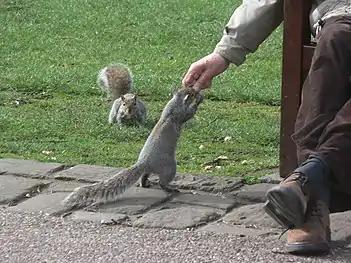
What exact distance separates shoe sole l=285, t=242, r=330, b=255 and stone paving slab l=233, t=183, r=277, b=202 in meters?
0.69

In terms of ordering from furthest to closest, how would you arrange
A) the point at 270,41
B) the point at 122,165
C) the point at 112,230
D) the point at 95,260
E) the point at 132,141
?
1. the point at 270,41
2. the point at 132,141
3. the point at 122,165
4. the point at 112,230
5. the point at 95,260

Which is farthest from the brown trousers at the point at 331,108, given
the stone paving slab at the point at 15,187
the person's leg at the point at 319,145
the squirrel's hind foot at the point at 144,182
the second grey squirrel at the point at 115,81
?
the second grey squirrel at the point at 115,81

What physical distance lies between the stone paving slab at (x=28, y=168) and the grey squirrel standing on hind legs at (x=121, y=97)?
1386mm

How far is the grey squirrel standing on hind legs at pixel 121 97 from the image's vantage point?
6.07 m

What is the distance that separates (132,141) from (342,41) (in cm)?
241

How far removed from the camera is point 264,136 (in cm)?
543

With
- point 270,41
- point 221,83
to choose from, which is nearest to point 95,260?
point 221,83

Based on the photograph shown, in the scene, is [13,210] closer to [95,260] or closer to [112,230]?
[112,230]

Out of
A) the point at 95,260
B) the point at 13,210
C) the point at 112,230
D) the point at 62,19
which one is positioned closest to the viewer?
the point at 95,260

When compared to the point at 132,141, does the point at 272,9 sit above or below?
above

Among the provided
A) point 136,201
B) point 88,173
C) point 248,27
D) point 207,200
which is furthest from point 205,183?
point 248,27

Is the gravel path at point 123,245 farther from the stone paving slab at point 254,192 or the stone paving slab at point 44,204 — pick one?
the stone paving slab at point 254,192

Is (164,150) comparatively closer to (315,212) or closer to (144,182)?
(144,182)

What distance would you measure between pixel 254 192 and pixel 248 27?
0.74m
